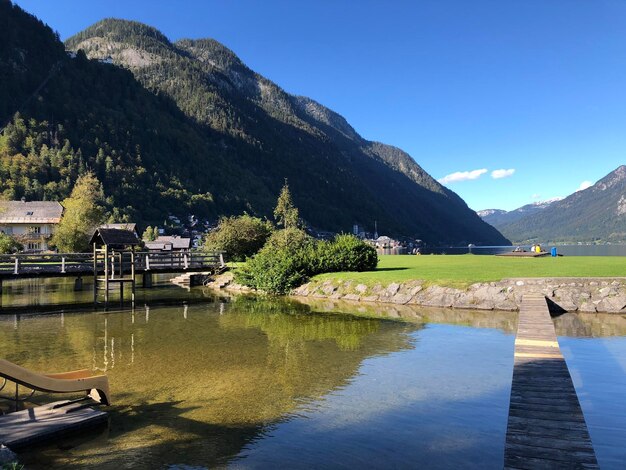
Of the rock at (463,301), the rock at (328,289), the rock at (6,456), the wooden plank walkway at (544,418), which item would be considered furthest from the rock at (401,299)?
the rock at (6,456)

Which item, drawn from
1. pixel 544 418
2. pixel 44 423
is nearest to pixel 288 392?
pixel 44 423

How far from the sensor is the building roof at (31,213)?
96.1 m

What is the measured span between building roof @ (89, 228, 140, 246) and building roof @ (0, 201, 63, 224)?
245ft

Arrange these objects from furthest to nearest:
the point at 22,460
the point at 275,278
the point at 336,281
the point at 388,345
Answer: the point at 275,278 < the point at 336,281 < the point at 388,345 < the point at 22,460

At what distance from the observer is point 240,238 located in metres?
52.0

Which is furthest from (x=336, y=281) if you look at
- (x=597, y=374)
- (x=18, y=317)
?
(x=597, y=374)

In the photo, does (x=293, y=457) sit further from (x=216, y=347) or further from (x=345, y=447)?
(x=216, y=347)

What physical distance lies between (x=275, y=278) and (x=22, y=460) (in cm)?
2797

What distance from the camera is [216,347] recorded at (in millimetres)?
15766

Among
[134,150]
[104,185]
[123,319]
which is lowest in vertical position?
[123,319]

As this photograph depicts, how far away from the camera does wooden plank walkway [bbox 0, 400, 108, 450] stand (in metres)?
7.47

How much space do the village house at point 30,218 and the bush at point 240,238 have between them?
58607mm

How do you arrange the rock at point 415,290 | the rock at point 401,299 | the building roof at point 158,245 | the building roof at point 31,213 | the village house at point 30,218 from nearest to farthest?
the rock at point 401,299 < the rock at point 415,290 < the building roof at point 158,245 < the village house at point 30,218 < the building roof at point 31,213

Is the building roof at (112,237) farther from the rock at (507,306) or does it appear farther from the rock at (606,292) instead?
the rock at (606,292)
